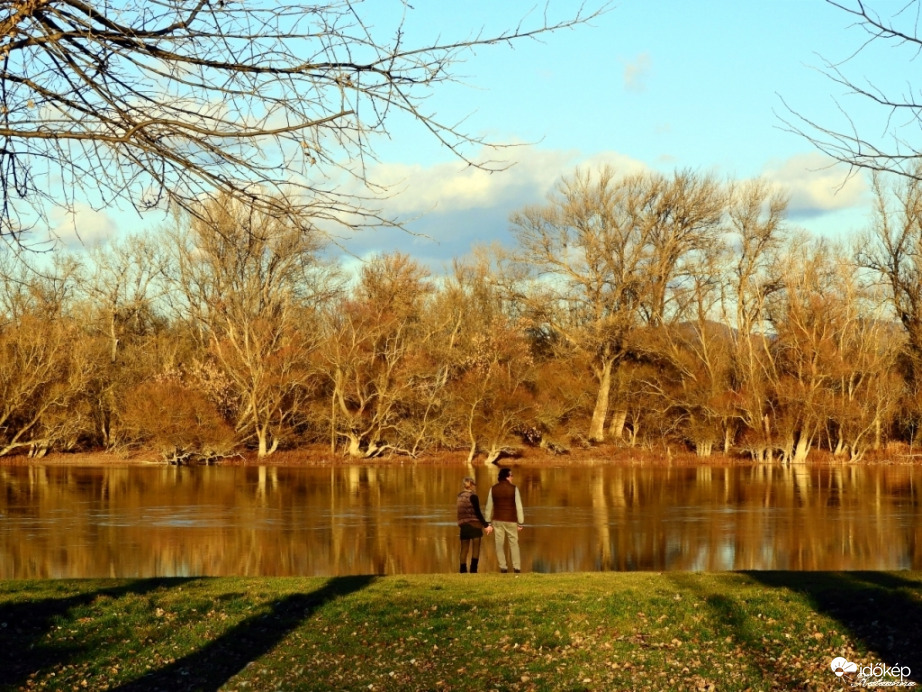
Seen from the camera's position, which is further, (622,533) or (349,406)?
(349,406)

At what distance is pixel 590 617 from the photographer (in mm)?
10453

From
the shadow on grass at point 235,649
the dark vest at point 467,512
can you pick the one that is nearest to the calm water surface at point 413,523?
the dark vest at point 467,512

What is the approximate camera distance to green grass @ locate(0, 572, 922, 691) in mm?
8430

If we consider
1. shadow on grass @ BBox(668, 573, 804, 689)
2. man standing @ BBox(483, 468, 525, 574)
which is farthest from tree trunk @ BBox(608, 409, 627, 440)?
shadow on grass @ BBox(668, 573, 804, 689)

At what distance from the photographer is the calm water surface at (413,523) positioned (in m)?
19.6

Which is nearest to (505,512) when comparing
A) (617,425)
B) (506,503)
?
(506,503)

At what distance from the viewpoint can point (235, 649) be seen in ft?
30.9

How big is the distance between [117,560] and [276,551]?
3.11 meters

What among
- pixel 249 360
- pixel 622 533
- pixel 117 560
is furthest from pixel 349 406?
pixel 117 560

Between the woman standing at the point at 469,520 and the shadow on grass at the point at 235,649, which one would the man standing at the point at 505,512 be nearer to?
the woman standing at the point at 469,520

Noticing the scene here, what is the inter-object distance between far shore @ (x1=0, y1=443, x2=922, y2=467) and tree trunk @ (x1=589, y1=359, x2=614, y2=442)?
1112 millimetres

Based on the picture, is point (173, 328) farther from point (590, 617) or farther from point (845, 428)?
point (590, 617)

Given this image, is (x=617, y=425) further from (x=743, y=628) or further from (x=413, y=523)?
(x=743, y=628)

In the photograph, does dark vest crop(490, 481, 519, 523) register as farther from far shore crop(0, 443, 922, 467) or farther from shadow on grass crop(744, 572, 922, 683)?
far shore crop(0, 443, 922, 467)
